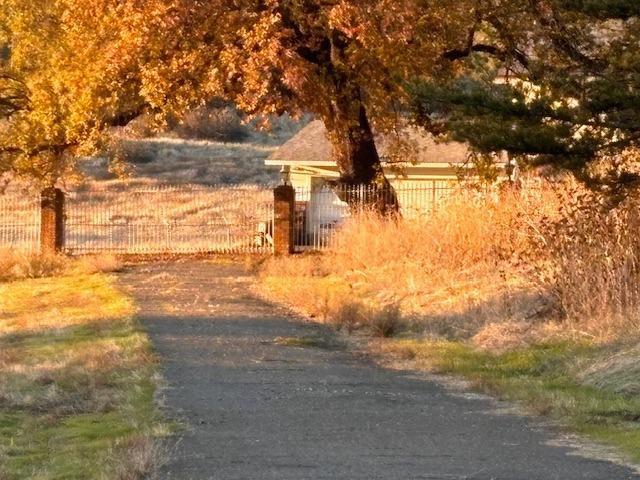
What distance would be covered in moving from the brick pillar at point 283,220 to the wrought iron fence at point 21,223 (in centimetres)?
602

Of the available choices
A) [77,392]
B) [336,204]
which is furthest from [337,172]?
[77,392]

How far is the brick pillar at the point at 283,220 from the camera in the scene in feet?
102

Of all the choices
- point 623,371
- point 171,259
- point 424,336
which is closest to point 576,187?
point 424,336

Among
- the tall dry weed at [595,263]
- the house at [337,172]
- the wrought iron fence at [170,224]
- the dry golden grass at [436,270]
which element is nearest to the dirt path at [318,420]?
the dry golden grass at [436,270]

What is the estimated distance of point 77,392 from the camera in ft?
45.3

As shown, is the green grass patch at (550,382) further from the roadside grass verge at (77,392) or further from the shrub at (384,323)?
the roadside grass verge at (77,392)

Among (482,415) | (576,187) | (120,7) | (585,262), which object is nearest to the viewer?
(482,415)

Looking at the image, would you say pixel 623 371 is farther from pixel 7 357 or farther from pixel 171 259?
pixel 171 259

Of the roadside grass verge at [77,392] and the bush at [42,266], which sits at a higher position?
the bush at [42,266]

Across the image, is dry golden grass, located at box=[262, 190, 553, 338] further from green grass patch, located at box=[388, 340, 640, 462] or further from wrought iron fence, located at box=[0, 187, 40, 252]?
wrought iron fence, located at box=[0, 187, 40, 252]

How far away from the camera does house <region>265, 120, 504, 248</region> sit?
95.6 feet

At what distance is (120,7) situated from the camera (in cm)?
2430

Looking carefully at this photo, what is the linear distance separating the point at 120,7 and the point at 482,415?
14872 mm

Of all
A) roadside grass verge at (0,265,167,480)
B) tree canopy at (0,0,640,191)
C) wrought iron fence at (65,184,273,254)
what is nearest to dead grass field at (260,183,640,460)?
tree canopy at (0,0,640,191)
